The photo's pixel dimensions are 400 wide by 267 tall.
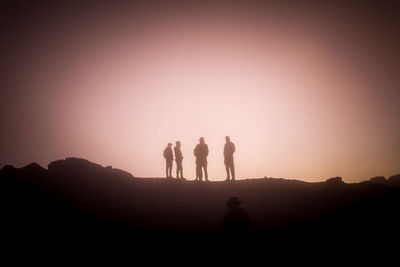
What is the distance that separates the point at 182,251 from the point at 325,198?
423 inches

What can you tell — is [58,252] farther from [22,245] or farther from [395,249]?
[395,249]

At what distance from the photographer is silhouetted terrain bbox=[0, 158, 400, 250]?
15094mm

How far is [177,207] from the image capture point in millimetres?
18078

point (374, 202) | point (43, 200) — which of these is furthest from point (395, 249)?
point (43, 200)

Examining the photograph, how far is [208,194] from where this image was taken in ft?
61.8

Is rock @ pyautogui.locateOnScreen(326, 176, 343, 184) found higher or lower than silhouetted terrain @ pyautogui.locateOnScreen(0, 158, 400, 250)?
higher

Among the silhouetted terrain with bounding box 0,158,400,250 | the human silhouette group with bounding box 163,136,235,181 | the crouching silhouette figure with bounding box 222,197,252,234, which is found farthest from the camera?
the human silhouette group with bounding box 163,136,235,181

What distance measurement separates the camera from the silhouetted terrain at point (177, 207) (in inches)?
594

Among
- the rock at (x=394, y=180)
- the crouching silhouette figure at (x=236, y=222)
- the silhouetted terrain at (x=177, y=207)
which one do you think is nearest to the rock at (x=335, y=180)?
the silhouetted terrain at (x=177, y=207)

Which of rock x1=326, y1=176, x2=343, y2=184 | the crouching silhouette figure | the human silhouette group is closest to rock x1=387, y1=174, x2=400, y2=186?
rock x1=326, y1=176, x2=343, y2=184

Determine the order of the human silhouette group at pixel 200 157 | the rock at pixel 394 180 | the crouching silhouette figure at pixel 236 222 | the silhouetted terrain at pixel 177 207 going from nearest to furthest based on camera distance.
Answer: the crouching silhouette figure at pixel 236 222 → the silhouetted terrain at pixel 177 207 → the human silhouette group at pixel 200 157 → the rock at pixel 394 180

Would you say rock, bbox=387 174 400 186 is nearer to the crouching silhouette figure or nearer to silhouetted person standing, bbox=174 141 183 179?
silhouetted person standing, bbox=174 141 183 179

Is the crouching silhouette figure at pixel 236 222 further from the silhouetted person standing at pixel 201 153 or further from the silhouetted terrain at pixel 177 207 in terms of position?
the silhouetted person standing at pixel 201 153

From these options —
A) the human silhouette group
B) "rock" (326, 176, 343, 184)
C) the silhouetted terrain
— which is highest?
the human silhouette group
